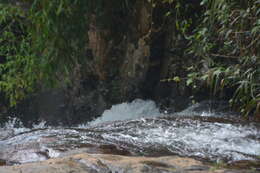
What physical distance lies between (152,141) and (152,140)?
0.12 feet

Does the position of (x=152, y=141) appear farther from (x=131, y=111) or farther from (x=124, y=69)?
(x=124, y=69)

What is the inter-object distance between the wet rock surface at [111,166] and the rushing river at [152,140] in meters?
0.64

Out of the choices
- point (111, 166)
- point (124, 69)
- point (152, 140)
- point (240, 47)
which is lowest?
point (152, 140)

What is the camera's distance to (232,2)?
10.9 feet

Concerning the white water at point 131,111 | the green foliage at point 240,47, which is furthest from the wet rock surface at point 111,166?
the white water at point 131,111

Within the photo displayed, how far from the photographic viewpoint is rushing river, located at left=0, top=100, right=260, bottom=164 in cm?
290

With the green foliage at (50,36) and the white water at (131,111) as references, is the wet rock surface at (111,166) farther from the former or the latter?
the white water at (131,111)

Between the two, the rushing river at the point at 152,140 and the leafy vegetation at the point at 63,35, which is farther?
the leafy vegetation at the point at 63,35

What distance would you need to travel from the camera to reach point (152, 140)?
3.37 meters

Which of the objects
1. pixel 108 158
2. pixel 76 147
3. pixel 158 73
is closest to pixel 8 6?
pixel 158 73

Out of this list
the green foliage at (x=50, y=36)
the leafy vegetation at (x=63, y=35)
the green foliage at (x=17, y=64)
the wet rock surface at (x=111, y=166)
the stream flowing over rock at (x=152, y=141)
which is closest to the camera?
the wet rock surface at (x=111, y=166)

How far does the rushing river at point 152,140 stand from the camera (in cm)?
290

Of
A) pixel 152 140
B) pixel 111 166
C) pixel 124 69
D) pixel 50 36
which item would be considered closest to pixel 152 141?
pixel 152 140

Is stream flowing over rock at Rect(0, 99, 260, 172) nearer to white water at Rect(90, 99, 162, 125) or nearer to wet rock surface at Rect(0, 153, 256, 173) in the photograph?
wet rock surface at Rect(0, 153, 256, 173)
